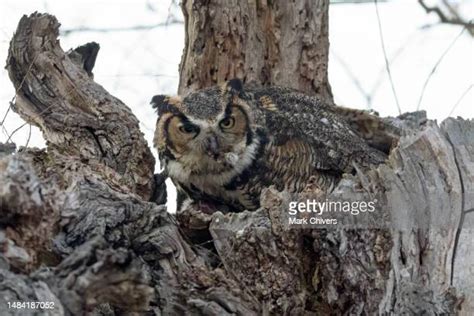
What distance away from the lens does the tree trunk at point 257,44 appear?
12.9ft

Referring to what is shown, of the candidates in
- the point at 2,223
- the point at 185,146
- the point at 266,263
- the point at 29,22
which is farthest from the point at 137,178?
the point at 2,223

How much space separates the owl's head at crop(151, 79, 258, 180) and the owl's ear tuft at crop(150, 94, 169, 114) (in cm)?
4

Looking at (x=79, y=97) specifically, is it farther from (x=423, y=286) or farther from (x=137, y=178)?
(x=423, y=286)

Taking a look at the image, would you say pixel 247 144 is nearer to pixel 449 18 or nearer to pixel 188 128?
pixel 188 128

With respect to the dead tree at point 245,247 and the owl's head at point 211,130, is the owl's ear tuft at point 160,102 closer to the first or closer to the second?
the owl's head at point 211,130

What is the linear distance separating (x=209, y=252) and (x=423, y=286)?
683 millimetres

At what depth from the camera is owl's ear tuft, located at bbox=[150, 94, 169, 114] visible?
139 inches

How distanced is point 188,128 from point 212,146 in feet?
0.42

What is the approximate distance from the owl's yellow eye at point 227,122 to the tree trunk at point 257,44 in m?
0.57

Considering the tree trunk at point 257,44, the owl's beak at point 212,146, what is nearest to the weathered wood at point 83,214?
the owl's beak at point 212,146

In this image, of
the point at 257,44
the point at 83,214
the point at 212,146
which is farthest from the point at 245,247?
the point at 257,44

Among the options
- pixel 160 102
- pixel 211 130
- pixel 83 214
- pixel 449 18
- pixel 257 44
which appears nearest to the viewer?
pixel 83 214

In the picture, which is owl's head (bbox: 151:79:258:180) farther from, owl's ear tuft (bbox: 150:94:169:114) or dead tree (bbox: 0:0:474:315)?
dead tree (bbox: 0:0:474:315)

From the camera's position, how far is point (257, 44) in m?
3.97
